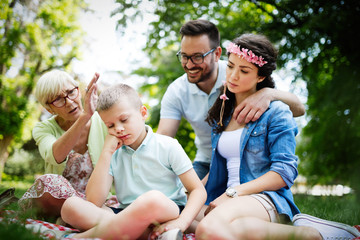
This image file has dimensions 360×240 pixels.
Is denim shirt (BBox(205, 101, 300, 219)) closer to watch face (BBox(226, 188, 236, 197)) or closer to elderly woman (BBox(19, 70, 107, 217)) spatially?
watch face (BBox(226, 188, 236, 197))

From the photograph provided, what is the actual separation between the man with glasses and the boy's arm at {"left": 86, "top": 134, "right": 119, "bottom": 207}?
1239 mm

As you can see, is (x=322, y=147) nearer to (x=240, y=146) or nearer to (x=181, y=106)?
(x=181, y=106)

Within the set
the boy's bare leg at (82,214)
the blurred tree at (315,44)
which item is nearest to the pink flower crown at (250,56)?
the boy's bare leg at (82,214)

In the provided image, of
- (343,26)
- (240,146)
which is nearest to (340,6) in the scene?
(343,26)

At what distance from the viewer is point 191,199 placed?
223 cm

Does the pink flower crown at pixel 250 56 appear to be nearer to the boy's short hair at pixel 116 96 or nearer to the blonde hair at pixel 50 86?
the boy's short hair at pixel 116 96

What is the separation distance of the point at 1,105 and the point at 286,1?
10.0m

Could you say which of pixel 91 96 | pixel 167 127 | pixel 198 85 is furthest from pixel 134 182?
pixel 198 85

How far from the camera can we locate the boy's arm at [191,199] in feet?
6.87

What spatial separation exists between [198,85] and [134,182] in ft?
4.94

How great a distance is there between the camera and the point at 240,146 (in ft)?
8.36

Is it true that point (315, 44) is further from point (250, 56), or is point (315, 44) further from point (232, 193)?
point (232, 193)

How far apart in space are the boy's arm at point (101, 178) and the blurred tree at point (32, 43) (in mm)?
10264

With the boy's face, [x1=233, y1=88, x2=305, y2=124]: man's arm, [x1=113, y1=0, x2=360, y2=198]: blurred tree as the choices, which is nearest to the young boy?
the boy's face
